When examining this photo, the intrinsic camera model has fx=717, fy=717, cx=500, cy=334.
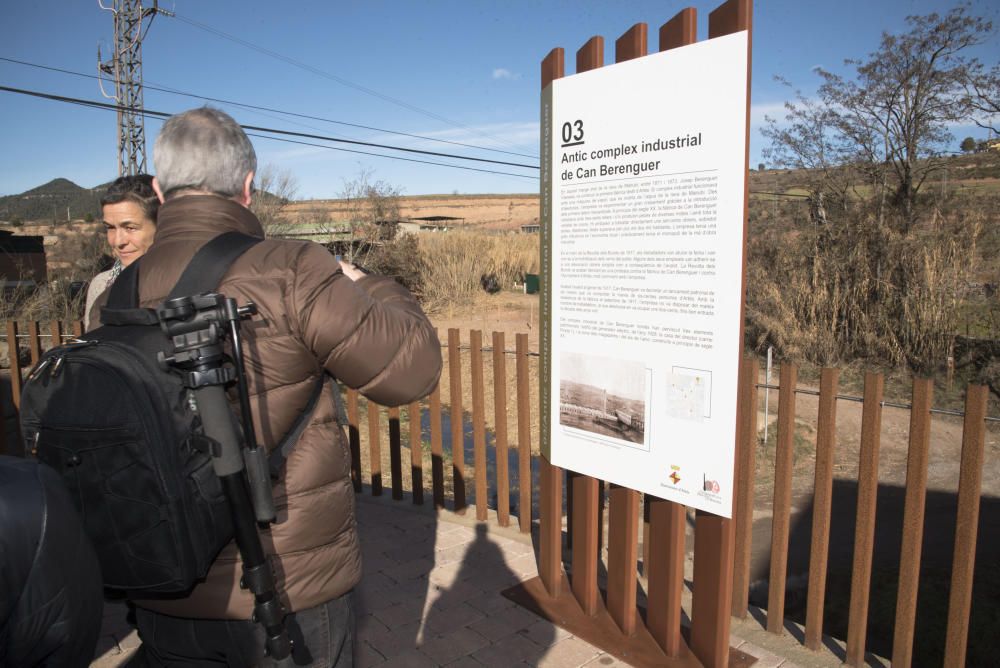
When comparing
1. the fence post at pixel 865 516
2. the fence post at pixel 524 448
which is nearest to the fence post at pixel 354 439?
the fence post at pixel 524 448

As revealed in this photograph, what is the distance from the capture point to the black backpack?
1394mm

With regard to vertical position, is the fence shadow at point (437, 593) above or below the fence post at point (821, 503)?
below

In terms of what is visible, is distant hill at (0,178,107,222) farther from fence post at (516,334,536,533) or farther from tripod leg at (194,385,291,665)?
tripod leg at (194,385,291,665)

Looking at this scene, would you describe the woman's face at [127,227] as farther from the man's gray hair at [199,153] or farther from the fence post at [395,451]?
the fence post at [395,451]

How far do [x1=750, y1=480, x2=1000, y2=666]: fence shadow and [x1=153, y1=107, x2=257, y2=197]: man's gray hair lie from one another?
16.3 feet

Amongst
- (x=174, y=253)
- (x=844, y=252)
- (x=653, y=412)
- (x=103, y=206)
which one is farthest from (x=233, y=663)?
(x=844, y=252)

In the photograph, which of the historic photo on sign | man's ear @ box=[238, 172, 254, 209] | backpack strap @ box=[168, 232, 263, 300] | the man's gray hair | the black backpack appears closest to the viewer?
the black backpack

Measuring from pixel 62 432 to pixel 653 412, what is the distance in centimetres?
213

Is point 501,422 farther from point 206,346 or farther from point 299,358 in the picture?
point 206,346

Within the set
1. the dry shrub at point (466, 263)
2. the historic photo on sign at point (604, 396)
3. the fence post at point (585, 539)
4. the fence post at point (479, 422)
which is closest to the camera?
the historic photo on sign at point (604, 396)

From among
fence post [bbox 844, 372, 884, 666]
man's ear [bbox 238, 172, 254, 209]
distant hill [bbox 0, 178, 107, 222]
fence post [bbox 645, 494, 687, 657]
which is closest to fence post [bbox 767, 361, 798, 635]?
fence post [bbox 844, 372, 884, 666]

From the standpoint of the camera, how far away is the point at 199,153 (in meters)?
1.67

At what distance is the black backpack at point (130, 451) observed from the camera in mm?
1394

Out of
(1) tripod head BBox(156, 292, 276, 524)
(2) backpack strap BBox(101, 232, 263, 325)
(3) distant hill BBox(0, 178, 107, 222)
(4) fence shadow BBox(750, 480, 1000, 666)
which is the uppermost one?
(3) distant hill BBox(0, 178, 107, 222)
